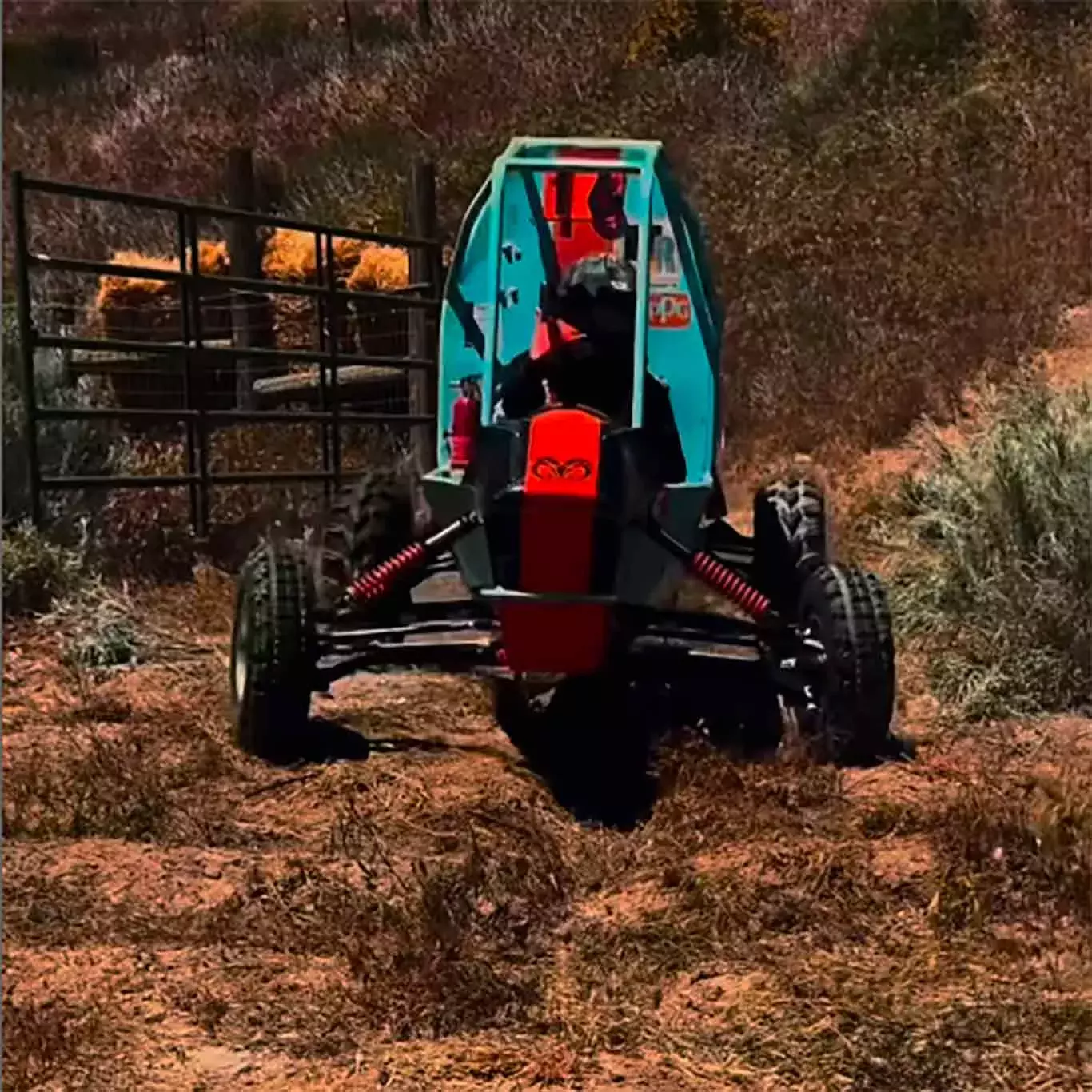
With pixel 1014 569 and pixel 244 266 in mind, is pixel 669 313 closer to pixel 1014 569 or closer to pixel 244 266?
pixel 1014 569

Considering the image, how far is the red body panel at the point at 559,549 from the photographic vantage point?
507 cm

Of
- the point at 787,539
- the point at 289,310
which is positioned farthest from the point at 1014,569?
the point at 289,310

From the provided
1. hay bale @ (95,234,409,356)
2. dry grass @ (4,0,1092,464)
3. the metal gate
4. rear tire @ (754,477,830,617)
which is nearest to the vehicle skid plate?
rear tire @ (754,477,830,617)

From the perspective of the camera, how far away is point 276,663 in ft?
18.3

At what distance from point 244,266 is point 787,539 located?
5.28 m

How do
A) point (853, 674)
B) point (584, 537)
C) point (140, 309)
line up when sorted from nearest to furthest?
point (584, 537) → point (853, 674) → point (140, 309)

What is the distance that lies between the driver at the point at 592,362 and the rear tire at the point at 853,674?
745 millimetres

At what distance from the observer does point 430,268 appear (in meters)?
10.6

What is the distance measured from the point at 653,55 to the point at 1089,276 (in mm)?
8401

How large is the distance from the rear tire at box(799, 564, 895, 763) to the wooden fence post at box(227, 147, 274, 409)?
5631 mm

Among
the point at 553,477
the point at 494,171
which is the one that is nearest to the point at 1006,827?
the point at 553,477

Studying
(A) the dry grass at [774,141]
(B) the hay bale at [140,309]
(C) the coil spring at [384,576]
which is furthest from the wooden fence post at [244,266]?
(C) the coil spring at [384,576]

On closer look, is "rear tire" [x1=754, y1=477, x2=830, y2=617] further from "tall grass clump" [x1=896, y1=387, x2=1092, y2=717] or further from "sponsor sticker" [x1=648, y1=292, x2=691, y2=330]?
"sponsor sticker" [x1=648, y1=292, x2=691, y2=330]

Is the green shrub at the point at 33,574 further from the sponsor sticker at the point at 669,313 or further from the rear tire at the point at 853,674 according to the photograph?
the rear tire at the point at 853,674
